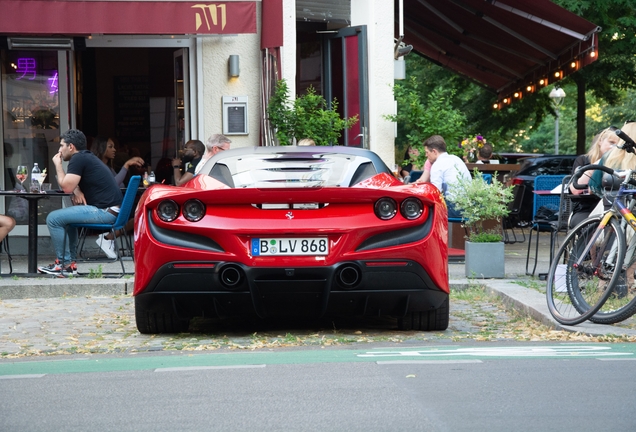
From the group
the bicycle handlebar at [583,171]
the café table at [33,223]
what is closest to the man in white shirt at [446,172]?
the bicycle handlebar at [583,171]

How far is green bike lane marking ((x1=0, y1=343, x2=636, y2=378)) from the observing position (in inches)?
244

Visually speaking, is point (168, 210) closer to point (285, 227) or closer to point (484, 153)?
point (285, 227)

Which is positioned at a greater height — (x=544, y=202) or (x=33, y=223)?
(x=544, y=202)

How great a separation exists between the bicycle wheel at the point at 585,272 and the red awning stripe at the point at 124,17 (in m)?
6.45

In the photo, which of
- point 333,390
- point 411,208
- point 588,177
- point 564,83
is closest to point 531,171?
point 564,83

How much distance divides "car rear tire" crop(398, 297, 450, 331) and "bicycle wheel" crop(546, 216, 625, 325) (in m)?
0.77

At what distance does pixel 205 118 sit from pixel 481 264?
5378mm

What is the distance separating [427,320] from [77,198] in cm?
514

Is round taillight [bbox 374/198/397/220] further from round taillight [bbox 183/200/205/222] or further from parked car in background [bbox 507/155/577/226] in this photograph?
parked car in background [bbox 507/155/577/226]

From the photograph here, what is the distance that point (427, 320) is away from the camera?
25.0 feet

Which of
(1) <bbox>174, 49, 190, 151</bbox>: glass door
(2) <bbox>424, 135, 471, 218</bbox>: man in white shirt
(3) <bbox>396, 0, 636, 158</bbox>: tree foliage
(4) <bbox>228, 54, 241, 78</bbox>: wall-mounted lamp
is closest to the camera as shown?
(2) <bbox>424, 135, 471, 218</bbox>: man in white shirt

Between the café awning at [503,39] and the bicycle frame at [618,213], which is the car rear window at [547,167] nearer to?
the café awning at [503,39]

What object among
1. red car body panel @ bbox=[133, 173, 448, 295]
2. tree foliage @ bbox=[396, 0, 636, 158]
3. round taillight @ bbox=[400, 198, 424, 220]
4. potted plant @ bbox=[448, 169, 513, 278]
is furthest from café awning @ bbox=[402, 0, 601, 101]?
red car body panel @ bbox=[133, 173, 448, 295]

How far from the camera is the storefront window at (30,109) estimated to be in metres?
14.6
